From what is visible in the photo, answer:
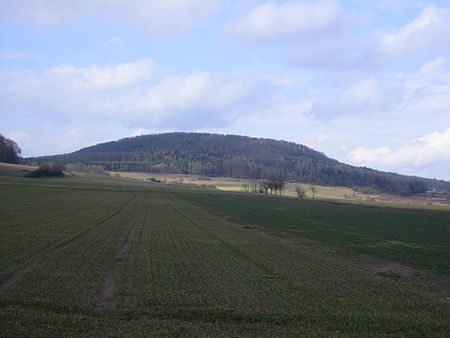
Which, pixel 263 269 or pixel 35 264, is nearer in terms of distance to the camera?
pixel 35 264

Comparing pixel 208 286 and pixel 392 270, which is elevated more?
pixel 208 286

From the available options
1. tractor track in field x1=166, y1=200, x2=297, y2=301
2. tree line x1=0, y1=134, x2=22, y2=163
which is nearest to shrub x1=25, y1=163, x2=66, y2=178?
tree line x1=0, y1=134, x2=22, y2=163

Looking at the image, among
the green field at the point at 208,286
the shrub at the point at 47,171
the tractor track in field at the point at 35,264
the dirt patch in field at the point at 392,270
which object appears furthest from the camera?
the shrub at the point at 47,171

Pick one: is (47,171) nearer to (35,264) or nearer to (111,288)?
(35,264)

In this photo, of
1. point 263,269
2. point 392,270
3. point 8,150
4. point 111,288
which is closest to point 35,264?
point 111,288

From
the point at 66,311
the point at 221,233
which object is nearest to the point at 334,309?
the point at 66,311

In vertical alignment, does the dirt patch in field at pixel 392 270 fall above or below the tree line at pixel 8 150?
below

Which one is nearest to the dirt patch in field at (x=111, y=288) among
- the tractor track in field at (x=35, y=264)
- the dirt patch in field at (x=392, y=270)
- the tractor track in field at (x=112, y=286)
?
the tractor track in field at (x=112, y=286)

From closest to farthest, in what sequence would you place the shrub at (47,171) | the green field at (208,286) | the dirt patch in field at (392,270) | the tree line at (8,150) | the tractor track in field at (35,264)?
the green field at (208,286) → the tractor track in field at (35,264) → the dirt patch in field at (392,270) → the shrub at (47,171) → the tree line at (8,150)

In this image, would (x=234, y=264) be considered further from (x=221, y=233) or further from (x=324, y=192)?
(x=324, y=192)

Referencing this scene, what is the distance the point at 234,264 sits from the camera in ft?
69.8

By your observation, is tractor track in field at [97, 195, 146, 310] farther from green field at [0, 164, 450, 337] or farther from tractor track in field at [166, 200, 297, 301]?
tractor track in field at [166, 200, 297, 301]

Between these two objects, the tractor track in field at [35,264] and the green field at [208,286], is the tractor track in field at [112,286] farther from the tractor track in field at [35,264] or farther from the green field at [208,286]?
the tractor track in field at [35,264]

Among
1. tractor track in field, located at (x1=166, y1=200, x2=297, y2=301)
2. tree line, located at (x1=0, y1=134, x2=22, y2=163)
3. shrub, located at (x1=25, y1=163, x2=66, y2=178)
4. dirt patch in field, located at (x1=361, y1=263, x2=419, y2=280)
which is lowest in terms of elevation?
dirt patch in field, located at (x1=361, y1=263, x2=419, y2=280)
